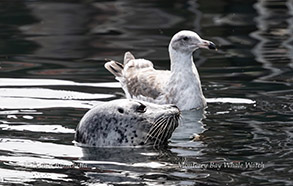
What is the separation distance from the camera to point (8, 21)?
20.0m

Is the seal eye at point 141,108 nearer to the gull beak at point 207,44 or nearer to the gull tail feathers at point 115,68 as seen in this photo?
the gull beak at point 207,44

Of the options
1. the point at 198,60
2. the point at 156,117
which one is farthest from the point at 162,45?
the point at 156,117

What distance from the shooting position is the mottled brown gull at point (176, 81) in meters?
12.8

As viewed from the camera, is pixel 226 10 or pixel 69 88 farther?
pixel 226 10

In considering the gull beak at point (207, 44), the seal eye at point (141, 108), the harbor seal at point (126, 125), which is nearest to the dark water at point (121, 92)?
the harbor seal at point (126, 125)

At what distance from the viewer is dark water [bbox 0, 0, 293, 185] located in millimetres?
9055

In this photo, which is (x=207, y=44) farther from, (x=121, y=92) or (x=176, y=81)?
(x=121, y=92)

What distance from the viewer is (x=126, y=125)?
33.2ft

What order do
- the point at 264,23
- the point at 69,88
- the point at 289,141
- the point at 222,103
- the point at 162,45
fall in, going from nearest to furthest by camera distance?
the point at 289,141
the point at 222,103
the point at 69,88
the point at 162,45
the point at 264,23

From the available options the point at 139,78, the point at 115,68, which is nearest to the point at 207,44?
the point at 139,78

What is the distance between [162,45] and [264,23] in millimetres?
2950

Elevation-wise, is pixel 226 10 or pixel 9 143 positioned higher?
pixel 226 10

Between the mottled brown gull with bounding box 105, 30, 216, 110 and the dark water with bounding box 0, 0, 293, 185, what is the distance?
284mm

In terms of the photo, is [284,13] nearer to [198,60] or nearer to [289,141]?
[198,60]
